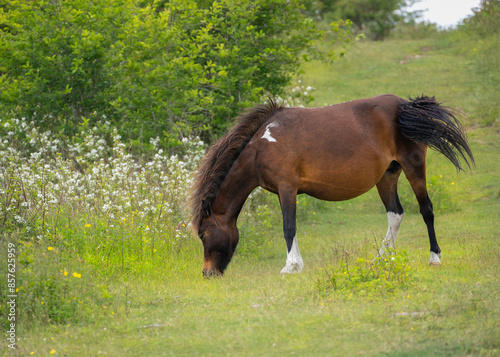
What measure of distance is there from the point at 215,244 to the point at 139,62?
20.0 ft

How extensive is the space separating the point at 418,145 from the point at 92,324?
4.65 meters

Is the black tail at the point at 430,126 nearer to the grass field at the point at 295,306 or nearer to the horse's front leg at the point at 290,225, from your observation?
the grass field at the point at 295,306

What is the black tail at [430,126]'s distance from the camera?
291 inches

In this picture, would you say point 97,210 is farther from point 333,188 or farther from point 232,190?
point 333,188

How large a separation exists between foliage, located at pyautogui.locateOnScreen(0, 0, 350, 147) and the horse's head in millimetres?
4050

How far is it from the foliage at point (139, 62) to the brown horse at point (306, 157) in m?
3.79

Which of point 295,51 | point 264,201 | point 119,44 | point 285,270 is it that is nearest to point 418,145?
point 285,270

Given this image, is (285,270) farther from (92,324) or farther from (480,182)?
(480,182)

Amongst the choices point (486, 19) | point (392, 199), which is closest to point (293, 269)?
point (392, 199)

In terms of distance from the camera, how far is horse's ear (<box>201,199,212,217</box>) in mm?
7238

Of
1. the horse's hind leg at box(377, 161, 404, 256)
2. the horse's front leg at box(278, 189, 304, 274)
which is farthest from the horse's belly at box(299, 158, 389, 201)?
the horse's hind leg at box(377, 161, 404, 256)

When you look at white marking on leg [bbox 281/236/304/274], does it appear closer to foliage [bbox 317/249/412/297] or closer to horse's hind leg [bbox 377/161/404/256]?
foliage [bbox 317/249/412/297]

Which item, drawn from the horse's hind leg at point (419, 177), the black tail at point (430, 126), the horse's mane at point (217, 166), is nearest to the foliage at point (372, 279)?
the horse's hind leg at point (419, 177)

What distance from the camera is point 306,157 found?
Answer: 24.0ft
